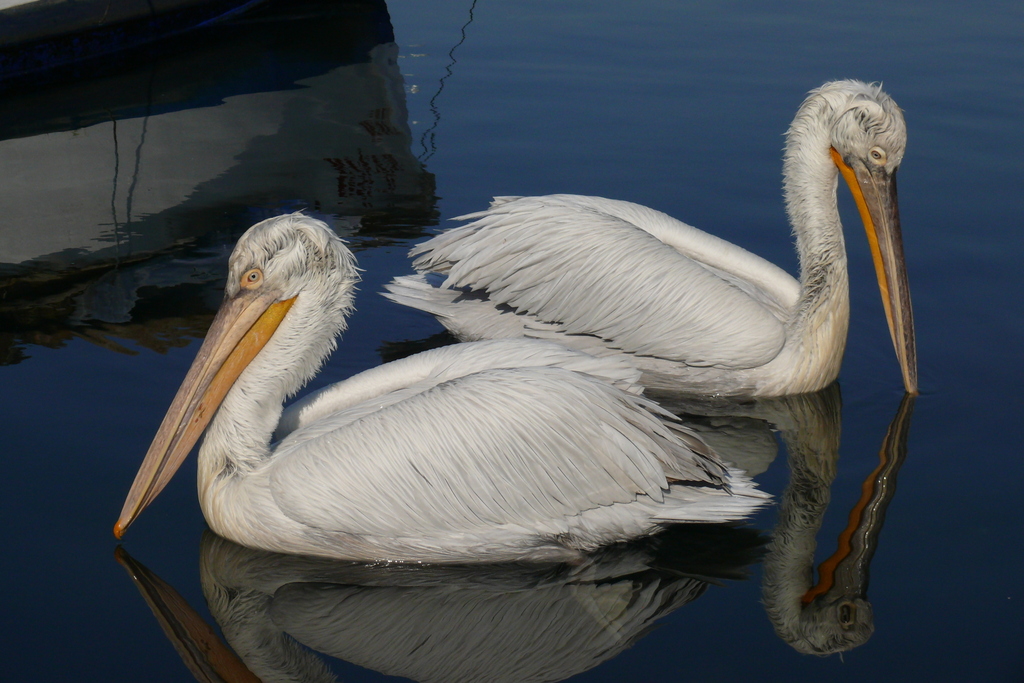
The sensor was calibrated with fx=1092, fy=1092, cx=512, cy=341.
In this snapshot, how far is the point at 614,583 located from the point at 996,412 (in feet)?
6.79

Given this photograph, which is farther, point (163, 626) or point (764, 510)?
point (764, 510)

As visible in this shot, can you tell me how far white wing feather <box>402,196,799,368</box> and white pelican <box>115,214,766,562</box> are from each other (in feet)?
3.14

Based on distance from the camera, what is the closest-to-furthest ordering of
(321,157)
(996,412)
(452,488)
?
(452,488)
(996,412)
(321,157)

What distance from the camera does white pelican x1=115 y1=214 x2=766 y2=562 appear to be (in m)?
3.34

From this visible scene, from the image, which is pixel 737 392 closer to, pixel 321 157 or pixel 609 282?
pixel 609 282

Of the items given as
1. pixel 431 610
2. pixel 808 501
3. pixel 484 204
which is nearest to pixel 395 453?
pixel 431 610

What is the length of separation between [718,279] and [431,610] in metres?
1.97

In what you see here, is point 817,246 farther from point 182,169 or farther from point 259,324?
point 182,169

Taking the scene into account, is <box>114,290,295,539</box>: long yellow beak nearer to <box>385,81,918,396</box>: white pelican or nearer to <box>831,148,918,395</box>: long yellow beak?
<box>385,81,918,396</box>: white pelican

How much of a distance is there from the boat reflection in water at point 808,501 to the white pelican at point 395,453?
0.89 feet

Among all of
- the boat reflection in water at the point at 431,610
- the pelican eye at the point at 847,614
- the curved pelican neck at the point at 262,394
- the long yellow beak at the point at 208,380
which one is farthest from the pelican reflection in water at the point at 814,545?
the long yellow beak at the point at 208,380

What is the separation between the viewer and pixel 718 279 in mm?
4535

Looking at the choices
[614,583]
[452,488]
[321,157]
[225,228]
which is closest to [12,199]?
[225,228]

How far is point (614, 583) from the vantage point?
136 inches
